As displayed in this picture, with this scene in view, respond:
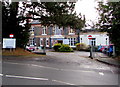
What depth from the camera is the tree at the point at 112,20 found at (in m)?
11.3

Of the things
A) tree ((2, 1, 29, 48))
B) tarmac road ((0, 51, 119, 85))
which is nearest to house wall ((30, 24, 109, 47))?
tree ((2, 1, 29, 48))

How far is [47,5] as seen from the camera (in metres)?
15.1

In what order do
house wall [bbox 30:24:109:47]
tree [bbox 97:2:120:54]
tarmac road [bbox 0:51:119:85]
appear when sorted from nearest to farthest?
tarmac road [bbox 0:51:119:85], tree [bbox 97:2:120:54], house wall [bbox 30:24:109:47]

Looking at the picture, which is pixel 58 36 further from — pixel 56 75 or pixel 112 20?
pixel 56 75

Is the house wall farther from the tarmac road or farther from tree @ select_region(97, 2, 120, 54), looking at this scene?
the tarmac road

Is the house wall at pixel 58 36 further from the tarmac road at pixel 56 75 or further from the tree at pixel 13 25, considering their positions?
the tarmac road at pixel 56 75

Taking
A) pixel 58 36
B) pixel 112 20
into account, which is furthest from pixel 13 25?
pixel 58 36

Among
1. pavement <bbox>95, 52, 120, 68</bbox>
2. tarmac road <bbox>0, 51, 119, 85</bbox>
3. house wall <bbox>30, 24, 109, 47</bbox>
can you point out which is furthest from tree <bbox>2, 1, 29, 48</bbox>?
house wall <bbox>30, 24, 109, 47</bbox>

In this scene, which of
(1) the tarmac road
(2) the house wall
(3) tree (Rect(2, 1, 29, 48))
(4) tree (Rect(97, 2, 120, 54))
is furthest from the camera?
(2) the house wall

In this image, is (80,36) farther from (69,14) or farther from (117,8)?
(117,8)

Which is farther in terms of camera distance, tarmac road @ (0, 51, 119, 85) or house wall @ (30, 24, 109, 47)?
house wall @ (30, 24, 109, 47)

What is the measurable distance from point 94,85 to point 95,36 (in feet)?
109

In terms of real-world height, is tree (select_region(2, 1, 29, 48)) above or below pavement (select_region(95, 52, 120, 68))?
above

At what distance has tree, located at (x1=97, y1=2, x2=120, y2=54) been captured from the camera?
11.3 m
